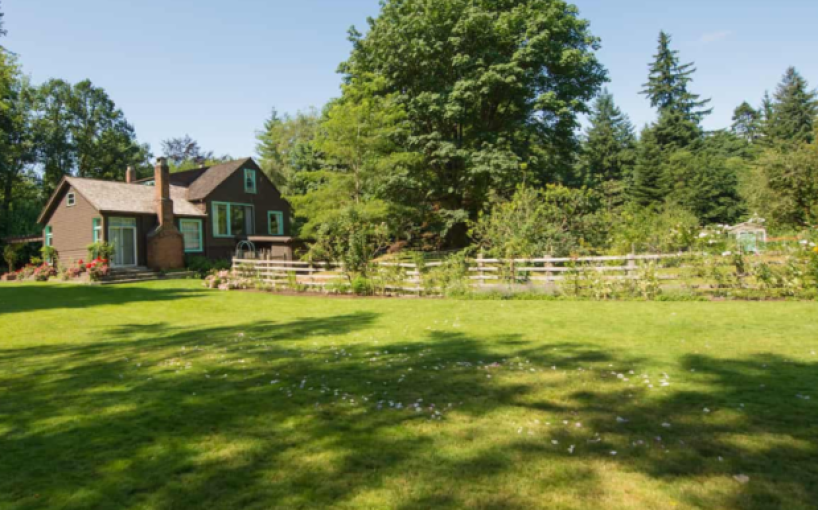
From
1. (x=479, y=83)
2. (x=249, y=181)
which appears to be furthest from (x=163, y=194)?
(x=479, y=83)

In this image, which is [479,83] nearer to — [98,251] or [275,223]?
[275,223]

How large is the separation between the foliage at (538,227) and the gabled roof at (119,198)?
17.9 metres

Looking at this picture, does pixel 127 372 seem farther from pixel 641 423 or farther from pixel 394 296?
pixel 394 296

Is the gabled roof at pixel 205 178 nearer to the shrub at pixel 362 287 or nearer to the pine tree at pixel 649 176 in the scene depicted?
the shrub at pixel 362 287

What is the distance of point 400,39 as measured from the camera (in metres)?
25.4

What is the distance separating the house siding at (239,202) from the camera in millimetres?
28750

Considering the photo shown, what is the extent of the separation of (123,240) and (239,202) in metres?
7.26

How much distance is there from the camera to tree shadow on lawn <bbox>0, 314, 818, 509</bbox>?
290cm

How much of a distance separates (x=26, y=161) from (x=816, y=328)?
55261 millimetres

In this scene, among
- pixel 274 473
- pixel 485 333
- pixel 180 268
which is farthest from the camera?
pixel 180 268

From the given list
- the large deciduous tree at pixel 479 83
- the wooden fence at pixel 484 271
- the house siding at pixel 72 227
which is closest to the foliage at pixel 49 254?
the house siding at pixel 72 227

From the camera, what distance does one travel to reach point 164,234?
2541 centimetres

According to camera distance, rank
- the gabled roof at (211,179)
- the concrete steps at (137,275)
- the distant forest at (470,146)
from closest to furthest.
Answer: the distant forest at (470,146) → the concrete steps at (137,275) → the gabled roof at (211,179)

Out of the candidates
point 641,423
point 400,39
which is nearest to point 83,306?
point 641,423
